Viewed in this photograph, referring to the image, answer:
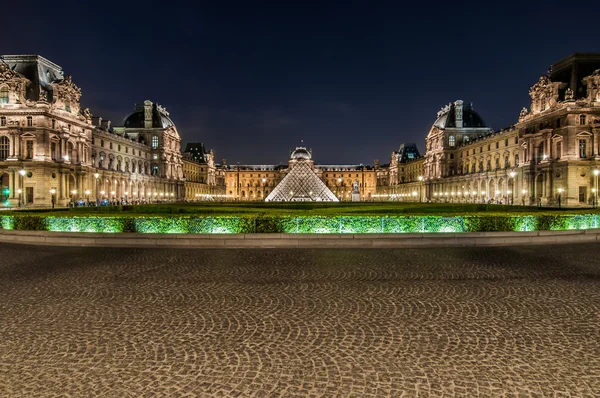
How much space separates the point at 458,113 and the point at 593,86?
39528 mm

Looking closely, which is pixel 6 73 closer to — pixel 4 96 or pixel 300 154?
pixel 4 96

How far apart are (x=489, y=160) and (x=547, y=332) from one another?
70.4 meters

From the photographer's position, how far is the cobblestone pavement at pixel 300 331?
381 cm

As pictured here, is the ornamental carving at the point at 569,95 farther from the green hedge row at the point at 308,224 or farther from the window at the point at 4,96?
the window at the point at 4,96

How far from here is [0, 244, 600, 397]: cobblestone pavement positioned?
3811 millimetres

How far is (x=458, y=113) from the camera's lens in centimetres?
8281

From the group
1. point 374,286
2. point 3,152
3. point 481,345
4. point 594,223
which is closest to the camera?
point 481,345

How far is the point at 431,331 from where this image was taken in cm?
513

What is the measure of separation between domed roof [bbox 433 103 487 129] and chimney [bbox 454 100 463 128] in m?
0.49

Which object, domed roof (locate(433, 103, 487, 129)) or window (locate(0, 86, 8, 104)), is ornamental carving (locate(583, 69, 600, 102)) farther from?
window (locate(0, 86, 8, 104))

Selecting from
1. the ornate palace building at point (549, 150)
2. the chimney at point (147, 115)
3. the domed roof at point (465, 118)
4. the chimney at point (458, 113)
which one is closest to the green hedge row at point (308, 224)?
the ornate palace building at point (549, 150)

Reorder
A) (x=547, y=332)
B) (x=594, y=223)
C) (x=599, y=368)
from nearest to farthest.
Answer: (x=599, y=368)
(x=547, y=332)
(x=594, y=223)

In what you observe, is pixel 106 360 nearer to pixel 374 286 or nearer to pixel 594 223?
pixel 374 286

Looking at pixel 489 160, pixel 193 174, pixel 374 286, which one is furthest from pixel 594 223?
pixel 193 174
